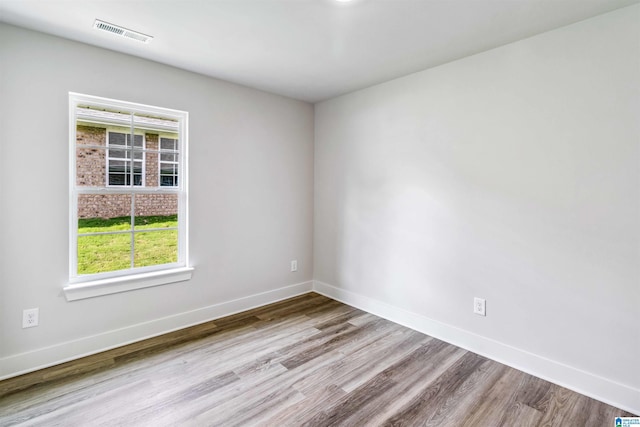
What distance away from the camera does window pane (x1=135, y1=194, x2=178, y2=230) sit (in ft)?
9.26

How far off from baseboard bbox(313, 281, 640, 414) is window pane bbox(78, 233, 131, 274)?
242 cm

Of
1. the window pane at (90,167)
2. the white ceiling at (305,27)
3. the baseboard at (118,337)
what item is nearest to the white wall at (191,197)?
the baseboard at (118,337)

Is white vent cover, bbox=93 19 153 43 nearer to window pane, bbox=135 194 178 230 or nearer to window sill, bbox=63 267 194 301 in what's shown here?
window pane, bbox=135 194 178 230

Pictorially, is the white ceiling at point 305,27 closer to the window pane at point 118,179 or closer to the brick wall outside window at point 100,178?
the brick wall outside window at point 100,178

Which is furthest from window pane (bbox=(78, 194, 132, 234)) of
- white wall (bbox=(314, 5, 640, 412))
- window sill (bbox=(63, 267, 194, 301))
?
white wall (bbox=(314, 5, 640, 412))

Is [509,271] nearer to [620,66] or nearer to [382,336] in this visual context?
[382,336]

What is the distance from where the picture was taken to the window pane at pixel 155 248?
2828 mm

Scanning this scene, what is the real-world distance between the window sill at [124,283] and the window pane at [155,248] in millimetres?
119

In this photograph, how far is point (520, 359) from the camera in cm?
236

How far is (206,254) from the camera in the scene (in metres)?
3.14

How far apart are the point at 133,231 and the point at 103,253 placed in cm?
28

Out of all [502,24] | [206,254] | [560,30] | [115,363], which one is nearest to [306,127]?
[206,254]

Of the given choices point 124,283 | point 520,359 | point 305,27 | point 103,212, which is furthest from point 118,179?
point 520,359

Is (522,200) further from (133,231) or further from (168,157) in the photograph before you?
(133,231)
